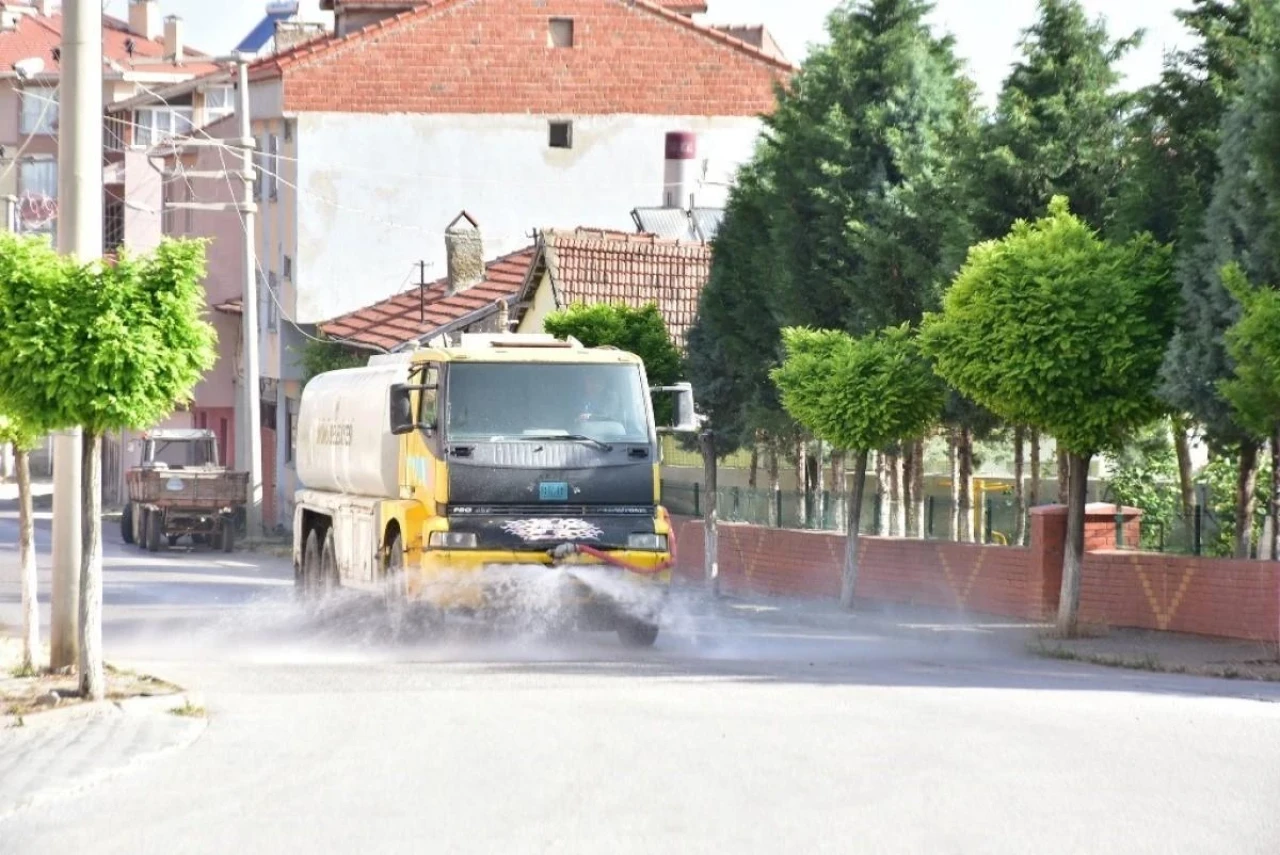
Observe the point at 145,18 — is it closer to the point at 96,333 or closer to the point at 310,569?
the point at 310,569

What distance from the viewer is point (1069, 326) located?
2267 centimetres

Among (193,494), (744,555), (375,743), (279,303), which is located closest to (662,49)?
(279,303)

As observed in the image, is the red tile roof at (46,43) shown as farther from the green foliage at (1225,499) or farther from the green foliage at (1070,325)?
the green foliage at (1070,325)

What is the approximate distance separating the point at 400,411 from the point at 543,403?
51.5 inches

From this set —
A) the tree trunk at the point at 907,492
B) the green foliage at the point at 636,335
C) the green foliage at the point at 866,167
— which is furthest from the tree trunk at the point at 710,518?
the green foliage at the point at 866,167

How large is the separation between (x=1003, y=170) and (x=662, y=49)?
110ft

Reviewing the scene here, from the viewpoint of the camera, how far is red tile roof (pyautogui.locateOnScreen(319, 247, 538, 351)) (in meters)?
51.1

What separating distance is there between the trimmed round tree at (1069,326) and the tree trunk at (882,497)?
28.5ft

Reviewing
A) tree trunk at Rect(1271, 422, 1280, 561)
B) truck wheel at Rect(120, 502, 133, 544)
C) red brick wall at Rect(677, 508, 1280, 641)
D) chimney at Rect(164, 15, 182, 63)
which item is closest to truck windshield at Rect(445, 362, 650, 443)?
tree trunk at Rect(1271, 422, 1280, 561)

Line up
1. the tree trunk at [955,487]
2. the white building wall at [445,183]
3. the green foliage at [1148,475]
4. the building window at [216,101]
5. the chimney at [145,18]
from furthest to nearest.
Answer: the chimney at [145,18], the building window at [216,101], the white building wall at [445,183], the green foliage at [1148,475], the tree trunk at [955,487]

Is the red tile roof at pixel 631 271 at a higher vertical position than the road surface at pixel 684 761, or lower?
higher

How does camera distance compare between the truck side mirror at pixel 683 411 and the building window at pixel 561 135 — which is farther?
the building window at pixel 561 135

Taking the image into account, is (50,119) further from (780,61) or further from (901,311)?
(901,311)

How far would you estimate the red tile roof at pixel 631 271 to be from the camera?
46094 mm
